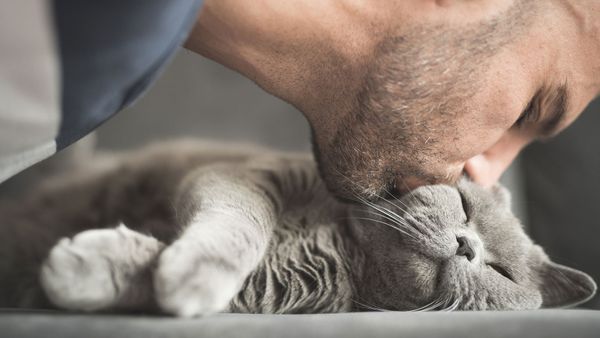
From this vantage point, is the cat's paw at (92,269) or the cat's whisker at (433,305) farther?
the cat's whisker at (433,305)

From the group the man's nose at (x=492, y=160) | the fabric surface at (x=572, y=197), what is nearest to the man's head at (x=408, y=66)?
the man's nose at (x=492, y=160)

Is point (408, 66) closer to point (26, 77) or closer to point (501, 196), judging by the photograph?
point (501, 196)

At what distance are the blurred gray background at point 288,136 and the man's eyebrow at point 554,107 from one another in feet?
1.91

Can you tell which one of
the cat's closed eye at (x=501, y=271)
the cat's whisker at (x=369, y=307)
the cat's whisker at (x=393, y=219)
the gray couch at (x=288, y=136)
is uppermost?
the cat's whisker at (x=393, y=219)

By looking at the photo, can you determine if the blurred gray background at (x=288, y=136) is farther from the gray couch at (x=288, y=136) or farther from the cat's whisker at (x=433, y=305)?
the cat's whisker at (x=433, y=305)

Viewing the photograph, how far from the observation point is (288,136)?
2.03 m

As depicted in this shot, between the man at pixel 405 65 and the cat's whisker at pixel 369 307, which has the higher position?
the man at pixel 405 65

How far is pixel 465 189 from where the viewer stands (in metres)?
1.20

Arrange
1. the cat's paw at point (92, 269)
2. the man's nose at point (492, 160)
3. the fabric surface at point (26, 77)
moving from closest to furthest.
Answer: the fabric surface at point (26, 77) → the cat's paw at point (92, 269) → the man's nose at point (492, 160)

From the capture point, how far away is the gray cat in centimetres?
80

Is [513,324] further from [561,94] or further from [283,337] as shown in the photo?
[561,94]

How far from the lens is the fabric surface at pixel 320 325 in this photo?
28.5 inches

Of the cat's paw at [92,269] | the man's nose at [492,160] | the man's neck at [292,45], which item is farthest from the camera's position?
the man's nose at [492,160]

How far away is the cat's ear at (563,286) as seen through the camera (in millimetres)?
1232
